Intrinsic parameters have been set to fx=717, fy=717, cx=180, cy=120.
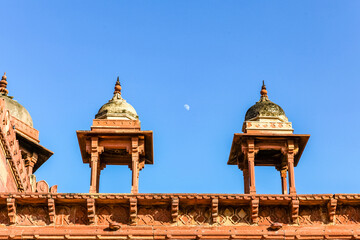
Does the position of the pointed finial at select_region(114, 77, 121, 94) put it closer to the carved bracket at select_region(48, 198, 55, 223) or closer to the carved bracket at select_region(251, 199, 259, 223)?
the carved bracket at select_region(48, 198, 55, 223)

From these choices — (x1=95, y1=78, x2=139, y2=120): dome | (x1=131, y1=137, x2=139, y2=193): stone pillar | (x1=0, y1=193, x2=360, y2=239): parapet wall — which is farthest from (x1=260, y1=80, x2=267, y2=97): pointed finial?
(x1=0, y1=193, x2=360, y2=239): parapet wall

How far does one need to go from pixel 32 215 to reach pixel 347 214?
20.7 feet

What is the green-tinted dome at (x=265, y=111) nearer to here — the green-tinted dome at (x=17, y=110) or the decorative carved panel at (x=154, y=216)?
the decorative carved panel at (x=154, y=216)

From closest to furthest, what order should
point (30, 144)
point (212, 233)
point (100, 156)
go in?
point (212, 233), point (100, 156), point (30, 144)

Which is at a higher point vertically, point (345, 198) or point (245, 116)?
point (245, 116)

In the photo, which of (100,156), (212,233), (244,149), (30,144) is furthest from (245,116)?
(30,144)

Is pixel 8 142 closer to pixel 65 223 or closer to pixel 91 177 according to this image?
pixel 91 177

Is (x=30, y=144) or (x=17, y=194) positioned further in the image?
(x=30, y=144)

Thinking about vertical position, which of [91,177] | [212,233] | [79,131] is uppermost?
[79,131]

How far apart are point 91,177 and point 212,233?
3488 mm

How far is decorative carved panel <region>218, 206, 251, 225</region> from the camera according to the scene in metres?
14.3

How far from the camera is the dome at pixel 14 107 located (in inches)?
792

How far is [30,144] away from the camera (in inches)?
793

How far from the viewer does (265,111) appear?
17.7 m
